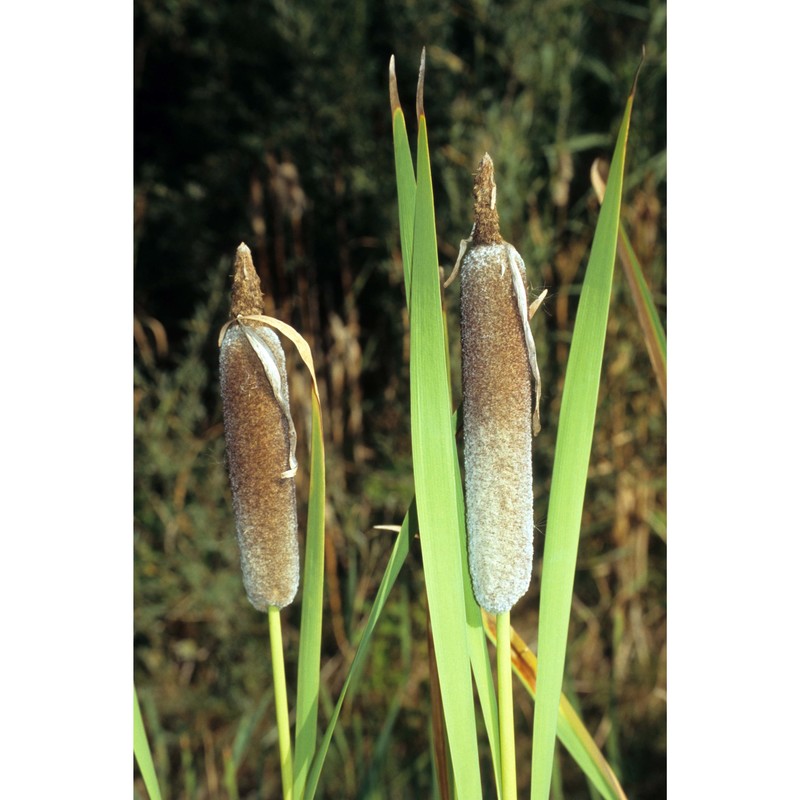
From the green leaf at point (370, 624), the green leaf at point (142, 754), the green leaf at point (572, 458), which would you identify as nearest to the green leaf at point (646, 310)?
the green leaf at point (572, 458)

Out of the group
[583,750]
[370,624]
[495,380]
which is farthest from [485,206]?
[583,750]

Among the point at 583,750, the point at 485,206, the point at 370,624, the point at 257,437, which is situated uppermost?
the point at 485,206

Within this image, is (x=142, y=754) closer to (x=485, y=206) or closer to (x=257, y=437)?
(x=257, y=437)

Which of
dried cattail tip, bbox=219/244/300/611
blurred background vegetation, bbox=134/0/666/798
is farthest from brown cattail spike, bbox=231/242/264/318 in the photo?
blurred background vegetation, bbox=134/0/666/798

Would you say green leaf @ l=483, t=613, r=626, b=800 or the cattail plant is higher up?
the cattail plant

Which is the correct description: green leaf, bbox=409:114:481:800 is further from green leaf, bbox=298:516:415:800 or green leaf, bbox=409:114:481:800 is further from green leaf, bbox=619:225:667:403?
green leaf, bbox=619:225:667:403
